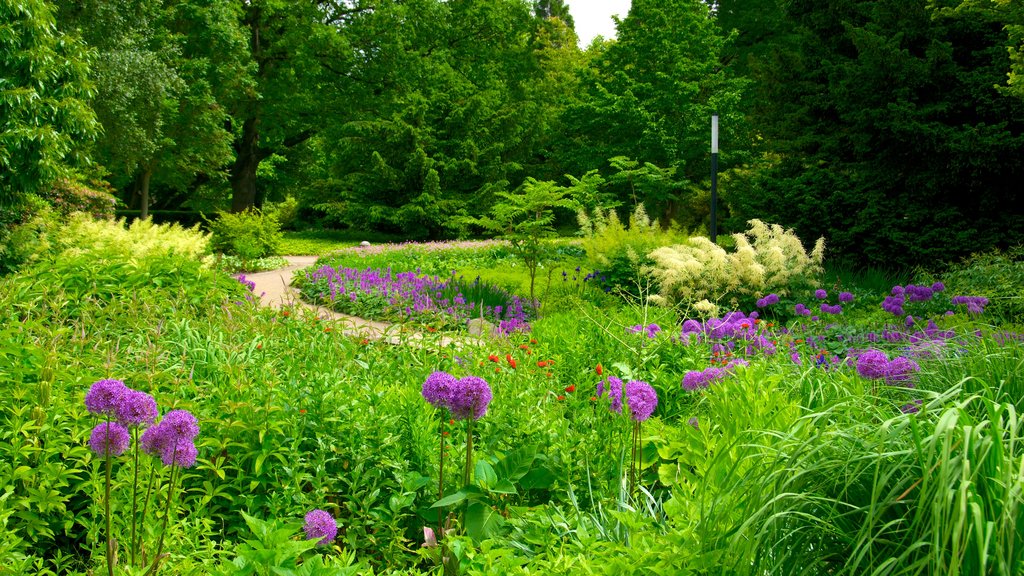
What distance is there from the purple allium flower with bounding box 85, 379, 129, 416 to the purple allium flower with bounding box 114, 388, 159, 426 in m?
0.01

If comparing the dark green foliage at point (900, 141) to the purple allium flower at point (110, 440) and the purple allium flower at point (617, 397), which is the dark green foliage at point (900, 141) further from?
the purple allium flower at point (110, 440)

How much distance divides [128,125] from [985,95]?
646 inches

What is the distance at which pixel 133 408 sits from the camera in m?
1.67

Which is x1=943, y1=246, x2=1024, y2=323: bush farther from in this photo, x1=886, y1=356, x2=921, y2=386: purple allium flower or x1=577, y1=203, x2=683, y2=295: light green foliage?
x1=886, y1=356, x2=921, y2=386: purple allium flower

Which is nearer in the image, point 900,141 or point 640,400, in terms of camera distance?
point 640,400

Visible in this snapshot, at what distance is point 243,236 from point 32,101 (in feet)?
27.2

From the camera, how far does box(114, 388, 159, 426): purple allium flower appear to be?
1642 mm

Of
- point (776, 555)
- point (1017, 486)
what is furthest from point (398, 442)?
point (1017, 486)

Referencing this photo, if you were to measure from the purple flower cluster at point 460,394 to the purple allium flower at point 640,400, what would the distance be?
0.48 meters

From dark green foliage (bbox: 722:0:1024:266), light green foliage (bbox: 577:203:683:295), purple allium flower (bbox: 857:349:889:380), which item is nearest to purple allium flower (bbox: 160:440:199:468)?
purple allium flower (bbox: 857:349:889:380)

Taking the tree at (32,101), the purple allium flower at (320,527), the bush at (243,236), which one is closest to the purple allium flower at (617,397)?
the purple allium flower at (320,527)

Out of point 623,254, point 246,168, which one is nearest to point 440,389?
point 623,254

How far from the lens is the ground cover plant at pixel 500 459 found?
152cm

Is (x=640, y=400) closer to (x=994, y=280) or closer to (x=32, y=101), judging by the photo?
(x=994, y=280)
